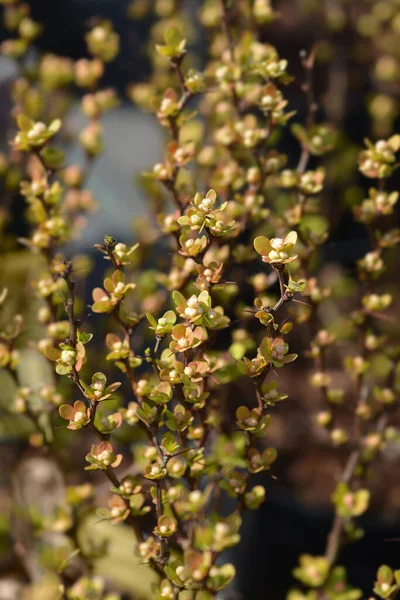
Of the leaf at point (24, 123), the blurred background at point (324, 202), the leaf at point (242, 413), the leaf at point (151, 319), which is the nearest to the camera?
the leaf at point (151, 319)

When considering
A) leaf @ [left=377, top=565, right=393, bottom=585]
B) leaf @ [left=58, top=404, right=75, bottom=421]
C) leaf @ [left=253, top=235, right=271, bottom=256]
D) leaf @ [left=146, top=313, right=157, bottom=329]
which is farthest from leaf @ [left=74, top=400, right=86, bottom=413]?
leaf @ [left=377, top=565, right=393, bottom=585]

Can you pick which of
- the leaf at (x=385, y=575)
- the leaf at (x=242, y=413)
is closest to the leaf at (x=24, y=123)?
the leaf at (x=242, y=413)

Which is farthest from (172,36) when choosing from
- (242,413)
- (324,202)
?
(324,202)

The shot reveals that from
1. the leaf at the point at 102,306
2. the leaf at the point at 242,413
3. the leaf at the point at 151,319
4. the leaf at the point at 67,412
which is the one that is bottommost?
the leaf at the point at 242,413

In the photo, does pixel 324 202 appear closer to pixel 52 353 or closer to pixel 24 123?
pixel 24 123

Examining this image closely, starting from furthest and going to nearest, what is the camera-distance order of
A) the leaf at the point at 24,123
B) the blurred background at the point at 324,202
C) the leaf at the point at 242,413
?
1. the blurred background at the point at 324,202
2. the leaf at the point at 24,123
3. the leaf at the point at 242,413

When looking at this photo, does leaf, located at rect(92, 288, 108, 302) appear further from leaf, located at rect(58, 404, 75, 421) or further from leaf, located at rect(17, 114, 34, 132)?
leaf, located at rect(17, 114, 34, 132)

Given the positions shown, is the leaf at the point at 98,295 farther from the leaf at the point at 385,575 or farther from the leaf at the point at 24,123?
the leaf at the point at 385,575

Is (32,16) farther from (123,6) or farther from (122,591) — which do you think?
(122,591)
